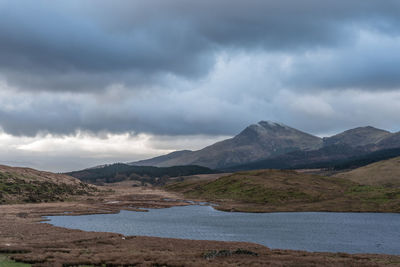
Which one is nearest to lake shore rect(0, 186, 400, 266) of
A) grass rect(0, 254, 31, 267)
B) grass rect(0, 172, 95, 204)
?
grass rect(0, 254, 31, 267)

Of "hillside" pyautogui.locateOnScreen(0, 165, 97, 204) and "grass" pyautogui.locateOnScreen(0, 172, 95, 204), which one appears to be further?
"hillside" pyautogui.locateOnScreen(0, 165, 97, 204)

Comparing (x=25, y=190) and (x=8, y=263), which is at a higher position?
Result: (x=25, y=190)

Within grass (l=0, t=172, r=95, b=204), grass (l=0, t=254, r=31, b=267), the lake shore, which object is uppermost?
grass (l=0, t=172, r=95, b=204)

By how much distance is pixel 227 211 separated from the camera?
484ft

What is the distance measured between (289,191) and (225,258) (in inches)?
5696

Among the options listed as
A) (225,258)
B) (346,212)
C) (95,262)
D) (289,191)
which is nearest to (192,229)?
(225,258)

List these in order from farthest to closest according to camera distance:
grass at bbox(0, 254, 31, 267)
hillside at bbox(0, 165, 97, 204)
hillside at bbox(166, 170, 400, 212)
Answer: hillside at bbox(0, 165, 97, 204)
hillside at bbox(166, 170, 400, 212)
grass at bbox(0, 254, 31, 267)

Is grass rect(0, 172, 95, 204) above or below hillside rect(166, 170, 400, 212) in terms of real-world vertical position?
above

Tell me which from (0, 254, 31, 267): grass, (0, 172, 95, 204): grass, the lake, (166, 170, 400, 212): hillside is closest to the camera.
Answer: (0, 254, 31, 267): grass

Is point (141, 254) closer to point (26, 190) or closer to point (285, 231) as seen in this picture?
point (285, 231)

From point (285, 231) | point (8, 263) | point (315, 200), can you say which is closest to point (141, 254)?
point (8, 263)

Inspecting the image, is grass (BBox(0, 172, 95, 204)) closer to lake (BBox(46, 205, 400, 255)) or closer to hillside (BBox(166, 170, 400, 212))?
lake (BBox(46, 205, 400, 255))

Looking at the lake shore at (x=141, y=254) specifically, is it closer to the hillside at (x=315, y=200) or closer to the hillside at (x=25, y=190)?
the hillside at (x=315, y=200)

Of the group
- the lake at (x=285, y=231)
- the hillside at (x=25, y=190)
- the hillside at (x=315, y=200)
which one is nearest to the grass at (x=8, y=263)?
→ the lake at (x=285, y=231)
